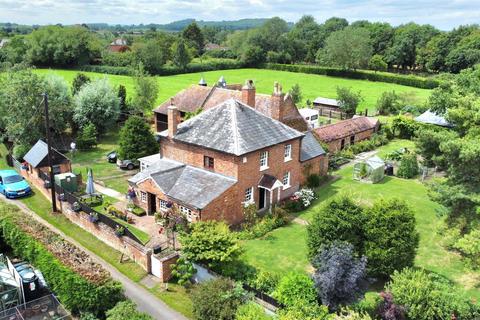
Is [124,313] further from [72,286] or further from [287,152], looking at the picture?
[287,152]

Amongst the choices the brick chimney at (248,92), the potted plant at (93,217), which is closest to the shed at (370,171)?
the brick chimney at (248,92)

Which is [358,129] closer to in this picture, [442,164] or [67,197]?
[442,164]

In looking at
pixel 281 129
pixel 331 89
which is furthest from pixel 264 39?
pixel 281 129

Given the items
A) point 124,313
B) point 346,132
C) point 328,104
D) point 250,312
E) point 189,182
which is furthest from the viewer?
point 328,104

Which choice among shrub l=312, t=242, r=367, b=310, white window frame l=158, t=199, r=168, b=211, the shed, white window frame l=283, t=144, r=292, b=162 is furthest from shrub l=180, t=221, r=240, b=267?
the shed

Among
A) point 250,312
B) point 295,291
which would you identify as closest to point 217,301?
point 250,312

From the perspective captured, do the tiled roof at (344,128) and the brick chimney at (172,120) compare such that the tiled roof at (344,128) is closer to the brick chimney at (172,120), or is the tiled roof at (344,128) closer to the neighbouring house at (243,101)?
the neighbouring house at (243,101)

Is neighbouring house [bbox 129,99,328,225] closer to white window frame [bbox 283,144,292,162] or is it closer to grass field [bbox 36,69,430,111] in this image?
white window frame [bbox 283,144,292,162]
